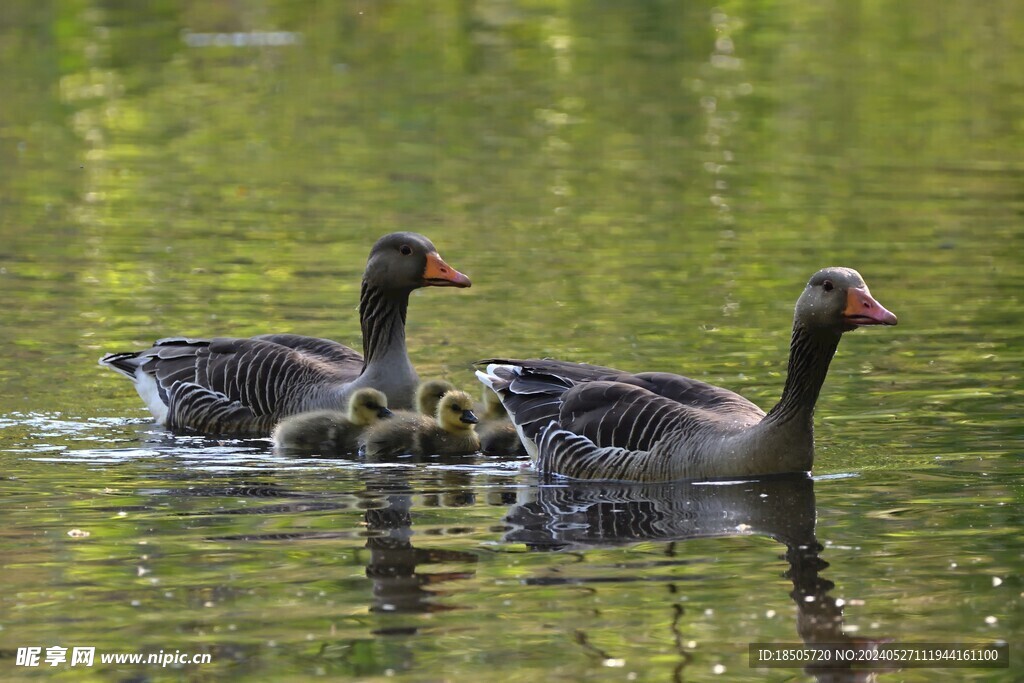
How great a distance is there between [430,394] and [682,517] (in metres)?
2.95

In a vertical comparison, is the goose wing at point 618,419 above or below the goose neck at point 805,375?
below

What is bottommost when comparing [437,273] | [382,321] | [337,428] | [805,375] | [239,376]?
[337,428]

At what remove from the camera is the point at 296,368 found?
13.4m

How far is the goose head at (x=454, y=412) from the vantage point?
12.2 meters

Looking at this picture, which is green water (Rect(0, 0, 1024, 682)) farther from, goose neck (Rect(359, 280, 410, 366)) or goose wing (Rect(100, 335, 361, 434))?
goose neck (Rect(359, 280, 410, 366))

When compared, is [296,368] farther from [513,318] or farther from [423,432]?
[513,318]

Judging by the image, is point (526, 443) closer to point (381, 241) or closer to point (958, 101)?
point (381, 241)

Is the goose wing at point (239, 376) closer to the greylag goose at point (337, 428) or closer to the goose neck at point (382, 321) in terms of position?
the goose neck at point (382, 321)

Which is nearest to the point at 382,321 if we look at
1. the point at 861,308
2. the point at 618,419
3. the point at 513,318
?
the point at 618,419

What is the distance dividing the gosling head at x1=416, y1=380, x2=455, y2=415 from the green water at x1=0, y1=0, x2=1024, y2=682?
64 centimetres

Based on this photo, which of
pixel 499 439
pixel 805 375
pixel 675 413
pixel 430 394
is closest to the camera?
pixel 805 375

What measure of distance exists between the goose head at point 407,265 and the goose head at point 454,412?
1025 mm

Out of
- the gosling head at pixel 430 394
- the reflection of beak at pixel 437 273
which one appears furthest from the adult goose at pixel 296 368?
the gosling head at pixel 430 394

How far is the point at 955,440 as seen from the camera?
12.0m
